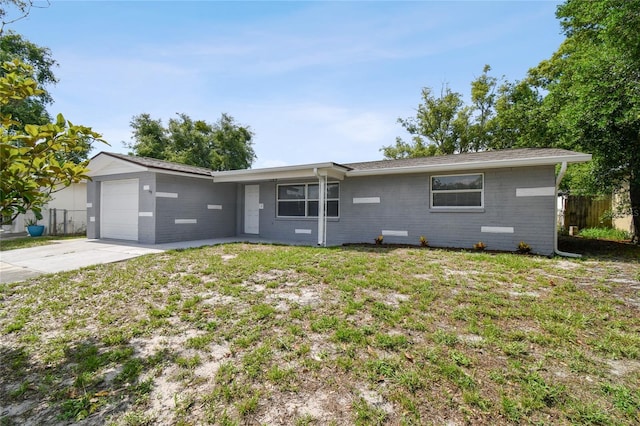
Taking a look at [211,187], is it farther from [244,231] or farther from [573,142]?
[573,142]

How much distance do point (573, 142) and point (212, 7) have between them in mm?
10898

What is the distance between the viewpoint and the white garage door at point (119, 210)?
11.1 m

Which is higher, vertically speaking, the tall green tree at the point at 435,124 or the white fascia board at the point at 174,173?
the tall green tree at the point at 435,124

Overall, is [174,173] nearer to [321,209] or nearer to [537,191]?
[321,209]

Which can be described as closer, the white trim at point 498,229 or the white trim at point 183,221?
the white trim at point 498,229

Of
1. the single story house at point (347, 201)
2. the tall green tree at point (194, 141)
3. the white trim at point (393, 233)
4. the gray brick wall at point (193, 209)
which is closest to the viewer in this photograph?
the single story house at point (347, 201)

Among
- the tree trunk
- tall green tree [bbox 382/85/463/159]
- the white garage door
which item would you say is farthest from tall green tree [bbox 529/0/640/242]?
the white garage door

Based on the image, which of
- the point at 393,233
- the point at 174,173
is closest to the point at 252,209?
the point at 174,173

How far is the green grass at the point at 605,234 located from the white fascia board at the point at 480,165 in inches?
292

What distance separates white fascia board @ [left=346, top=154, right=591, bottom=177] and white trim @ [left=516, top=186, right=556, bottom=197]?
0.63 meters

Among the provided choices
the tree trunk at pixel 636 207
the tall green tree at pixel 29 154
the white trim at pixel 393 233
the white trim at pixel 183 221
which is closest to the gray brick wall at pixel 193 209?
the white trim at pixel 183 221

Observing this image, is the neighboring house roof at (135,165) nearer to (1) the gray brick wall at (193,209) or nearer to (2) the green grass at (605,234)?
(1) the gray brick wall at (193,209)

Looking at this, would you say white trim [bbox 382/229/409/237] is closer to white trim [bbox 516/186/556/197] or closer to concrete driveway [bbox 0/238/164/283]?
white trim [bbox 516/186/556/197]

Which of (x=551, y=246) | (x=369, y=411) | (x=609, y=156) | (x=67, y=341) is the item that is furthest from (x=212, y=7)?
(x=609, y=156)
